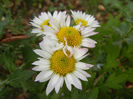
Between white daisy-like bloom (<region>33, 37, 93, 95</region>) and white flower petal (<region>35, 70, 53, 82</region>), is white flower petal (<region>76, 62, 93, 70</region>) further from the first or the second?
white flower petal (<region>35, 70, 53, 82</region>)

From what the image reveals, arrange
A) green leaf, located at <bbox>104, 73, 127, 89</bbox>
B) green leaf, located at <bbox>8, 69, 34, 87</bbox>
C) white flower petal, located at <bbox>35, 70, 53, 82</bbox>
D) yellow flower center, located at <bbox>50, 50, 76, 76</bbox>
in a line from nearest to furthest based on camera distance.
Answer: white flower petal, located at <bbox>35, 70, 53, 82</bbox> → yellow flower center, located at <bbox>50, 50, 76, 76</bbox> → green leaf, located at <bbox>8, 69, 34, 87</bbox> → green leaf, located at <bbox>104, 73, 127, 89</bbox>

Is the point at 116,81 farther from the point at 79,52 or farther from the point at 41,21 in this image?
the point at 41,21

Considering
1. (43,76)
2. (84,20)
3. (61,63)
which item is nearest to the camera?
(43,76)

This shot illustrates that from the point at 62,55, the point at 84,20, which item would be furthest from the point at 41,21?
the point at 62,55

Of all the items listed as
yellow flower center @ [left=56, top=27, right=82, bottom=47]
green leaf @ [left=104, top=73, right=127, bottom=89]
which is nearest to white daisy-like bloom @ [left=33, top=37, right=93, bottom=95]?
yellow flower center @ [left=56, top=27, right=82, bottom=47]

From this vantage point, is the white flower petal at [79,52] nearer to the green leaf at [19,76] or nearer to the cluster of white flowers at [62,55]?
the cluster of white flowers at [62,55]

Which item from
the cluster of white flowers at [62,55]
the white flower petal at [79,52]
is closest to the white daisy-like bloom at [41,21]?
the cluster of white flowers at [62,55]
